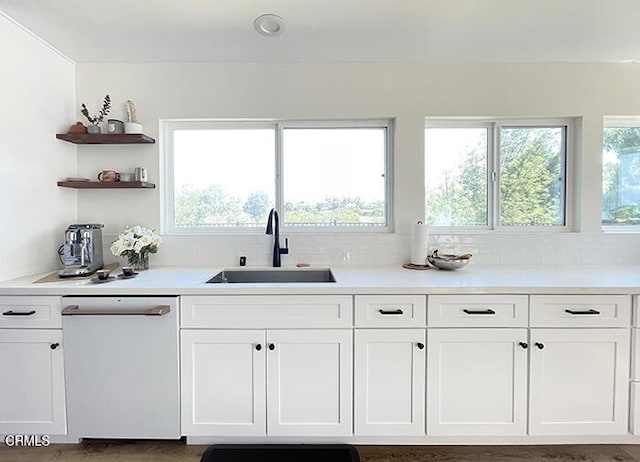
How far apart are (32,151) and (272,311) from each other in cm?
169

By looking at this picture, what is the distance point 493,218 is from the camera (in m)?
2.43

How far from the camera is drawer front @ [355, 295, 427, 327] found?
1692 millimetres

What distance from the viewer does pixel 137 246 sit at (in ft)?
6.89

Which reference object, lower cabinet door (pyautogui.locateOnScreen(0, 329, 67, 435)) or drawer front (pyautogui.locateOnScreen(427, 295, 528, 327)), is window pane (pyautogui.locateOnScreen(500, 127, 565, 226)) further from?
lower cabinet door (pyautogui.locateOnScreen(0, 329, 67, 435))

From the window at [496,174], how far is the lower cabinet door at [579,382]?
0.93 meters

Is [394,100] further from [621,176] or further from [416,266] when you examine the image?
[621,176]

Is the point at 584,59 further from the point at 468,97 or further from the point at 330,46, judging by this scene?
the point at 330,46

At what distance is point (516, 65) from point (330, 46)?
4.15ft

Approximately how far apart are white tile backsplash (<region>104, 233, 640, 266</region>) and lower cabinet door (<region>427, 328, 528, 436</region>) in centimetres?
75

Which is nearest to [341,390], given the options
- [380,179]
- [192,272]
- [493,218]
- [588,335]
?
[192,272]

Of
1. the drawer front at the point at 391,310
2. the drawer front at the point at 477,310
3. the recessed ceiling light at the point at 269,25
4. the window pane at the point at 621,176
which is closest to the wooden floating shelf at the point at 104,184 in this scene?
the recessed ceiling light at the point at 269,25

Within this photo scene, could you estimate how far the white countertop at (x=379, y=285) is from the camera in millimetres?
1682

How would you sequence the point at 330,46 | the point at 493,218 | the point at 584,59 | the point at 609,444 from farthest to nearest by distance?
1. the point at 493,218
2. the point at 584,59
3. the point at 330,46
4. the point at 609,444

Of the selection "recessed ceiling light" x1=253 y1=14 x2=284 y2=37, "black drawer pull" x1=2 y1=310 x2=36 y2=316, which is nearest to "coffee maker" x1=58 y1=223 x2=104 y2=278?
"black drawer pull" x1=2 y1=310 x2=36 y2=316
